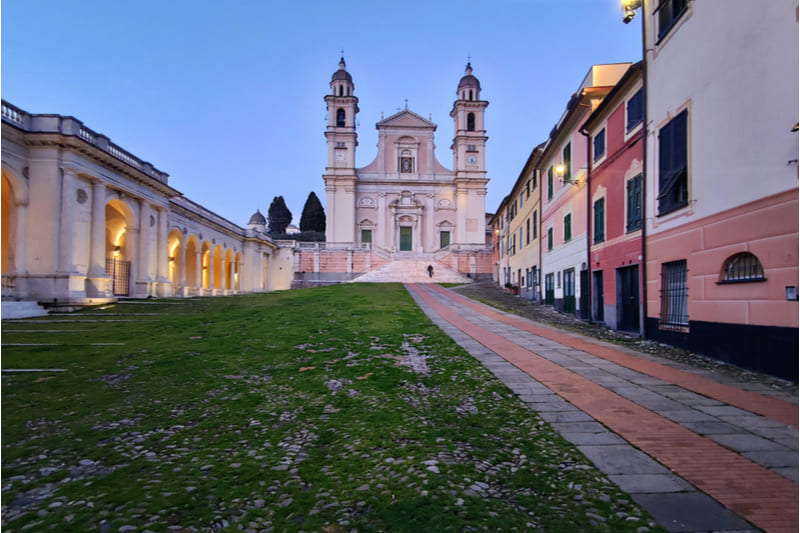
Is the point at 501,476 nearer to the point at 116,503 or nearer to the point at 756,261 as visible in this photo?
the point at 116,503

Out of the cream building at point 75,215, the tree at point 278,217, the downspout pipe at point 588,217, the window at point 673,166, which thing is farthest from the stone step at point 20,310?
the tree at point 278,217

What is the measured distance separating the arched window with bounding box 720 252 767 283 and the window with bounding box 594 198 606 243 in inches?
241

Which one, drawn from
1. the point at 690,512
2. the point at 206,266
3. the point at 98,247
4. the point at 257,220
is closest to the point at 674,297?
the point at 690,512

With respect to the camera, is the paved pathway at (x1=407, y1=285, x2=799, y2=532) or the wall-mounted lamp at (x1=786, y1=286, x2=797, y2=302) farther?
the wall-mounted lamp at (x1=786, y1=286, x2=797, y2=302)

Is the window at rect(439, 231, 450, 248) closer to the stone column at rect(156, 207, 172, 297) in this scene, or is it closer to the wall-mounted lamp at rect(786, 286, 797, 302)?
the stone column at rect(156, 207, 172, 297)

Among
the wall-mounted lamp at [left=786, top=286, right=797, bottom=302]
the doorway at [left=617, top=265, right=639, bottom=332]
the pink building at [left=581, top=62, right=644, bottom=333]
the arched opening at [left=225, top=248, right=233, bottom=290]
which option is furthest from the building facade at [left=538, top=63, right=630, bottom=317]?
the arched opening at [left=225, top=248, right=233, bottom=290]

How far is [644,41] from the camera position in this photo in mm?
11211

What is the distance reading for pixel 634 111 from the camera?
1201 centimetres

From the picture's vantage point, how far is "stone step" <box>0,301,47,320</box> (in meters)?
14.7

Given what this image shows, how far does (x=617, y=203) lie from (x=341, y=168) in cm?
4247

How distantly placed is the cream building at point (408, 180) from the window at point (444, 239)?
0.42 feet

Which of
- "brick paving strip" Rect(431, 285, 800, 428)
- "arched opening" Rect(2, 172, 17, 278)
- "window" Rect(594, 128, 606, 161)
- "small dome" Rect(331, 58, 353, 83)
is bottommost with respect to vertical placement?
"brick paving strip" Rect(431, 285, 800, 428)

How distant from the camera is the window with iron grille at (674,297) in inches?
378

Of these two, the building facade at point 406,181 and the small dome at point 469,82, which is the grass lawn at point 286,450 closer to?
the building facade at point 406,181
